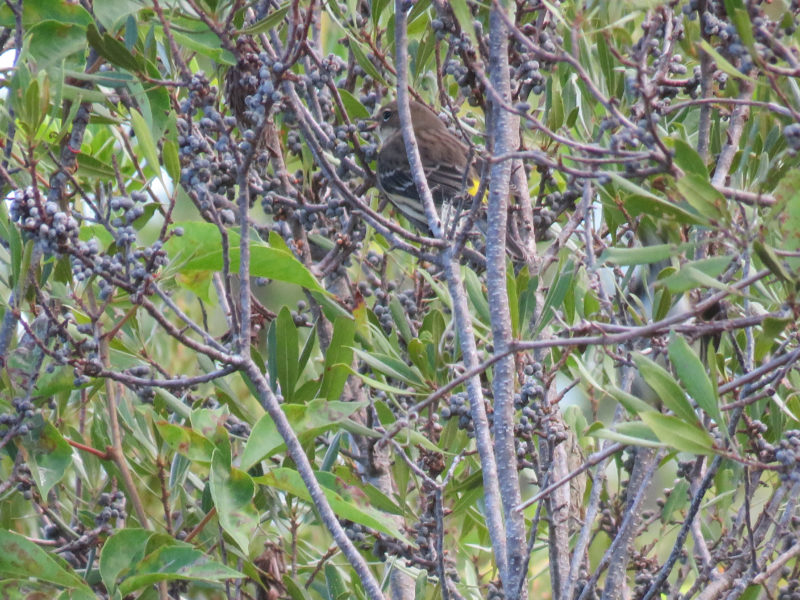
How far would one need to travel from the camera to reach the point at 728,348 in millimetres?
3238

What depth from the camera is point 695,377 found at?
219cm

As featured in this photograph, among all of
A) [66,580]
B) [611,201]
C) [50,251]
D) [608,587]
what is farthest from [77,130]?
[608,587]

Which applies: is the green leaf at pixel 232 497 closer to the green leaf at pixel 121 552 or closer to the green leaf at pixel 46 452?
the green leaf at pixel 121 552

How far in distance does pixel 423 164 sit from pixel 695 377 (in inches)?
151

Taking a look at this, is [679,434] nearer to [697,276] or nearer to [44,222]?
[697,276]

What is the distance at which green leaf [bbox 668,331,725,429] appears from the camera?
7.15 feet

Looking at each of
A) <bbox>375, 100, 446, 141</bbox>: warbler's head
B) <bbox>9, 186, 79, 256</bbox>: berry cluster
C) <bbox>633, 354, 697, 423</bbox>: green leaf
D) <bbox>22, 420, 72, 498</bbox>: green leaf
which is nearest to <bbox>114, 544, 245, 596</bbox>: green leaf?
<bbox>22, 420, 72, 498</bbox>: green leaf

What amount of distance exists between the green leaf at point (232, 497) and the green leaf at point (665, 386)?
1015 mm

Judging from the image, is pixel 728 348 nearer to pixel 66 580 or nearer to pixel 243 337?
pixel 243 337

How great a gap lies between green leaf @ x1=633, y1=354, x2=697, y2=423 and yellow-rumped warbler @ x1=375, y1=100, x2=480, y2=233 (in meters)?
1.90

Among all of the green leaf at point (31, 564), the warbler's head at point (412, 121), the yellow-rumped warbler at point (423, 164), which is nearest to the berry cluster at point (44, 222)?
the green leaf at point (31, 564)

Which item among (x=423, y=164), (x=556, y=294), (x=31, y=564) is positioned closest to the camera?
(x=31, y=564)

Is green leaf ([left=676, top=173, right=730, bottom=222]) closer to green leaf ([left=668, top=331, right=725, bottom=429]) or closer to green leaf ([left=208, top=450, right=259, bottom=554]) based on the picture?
green leaf ([left=668, top=331, right=725, bottom=429])

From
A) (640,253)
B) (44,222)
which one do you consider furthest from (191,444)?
(640,253)
